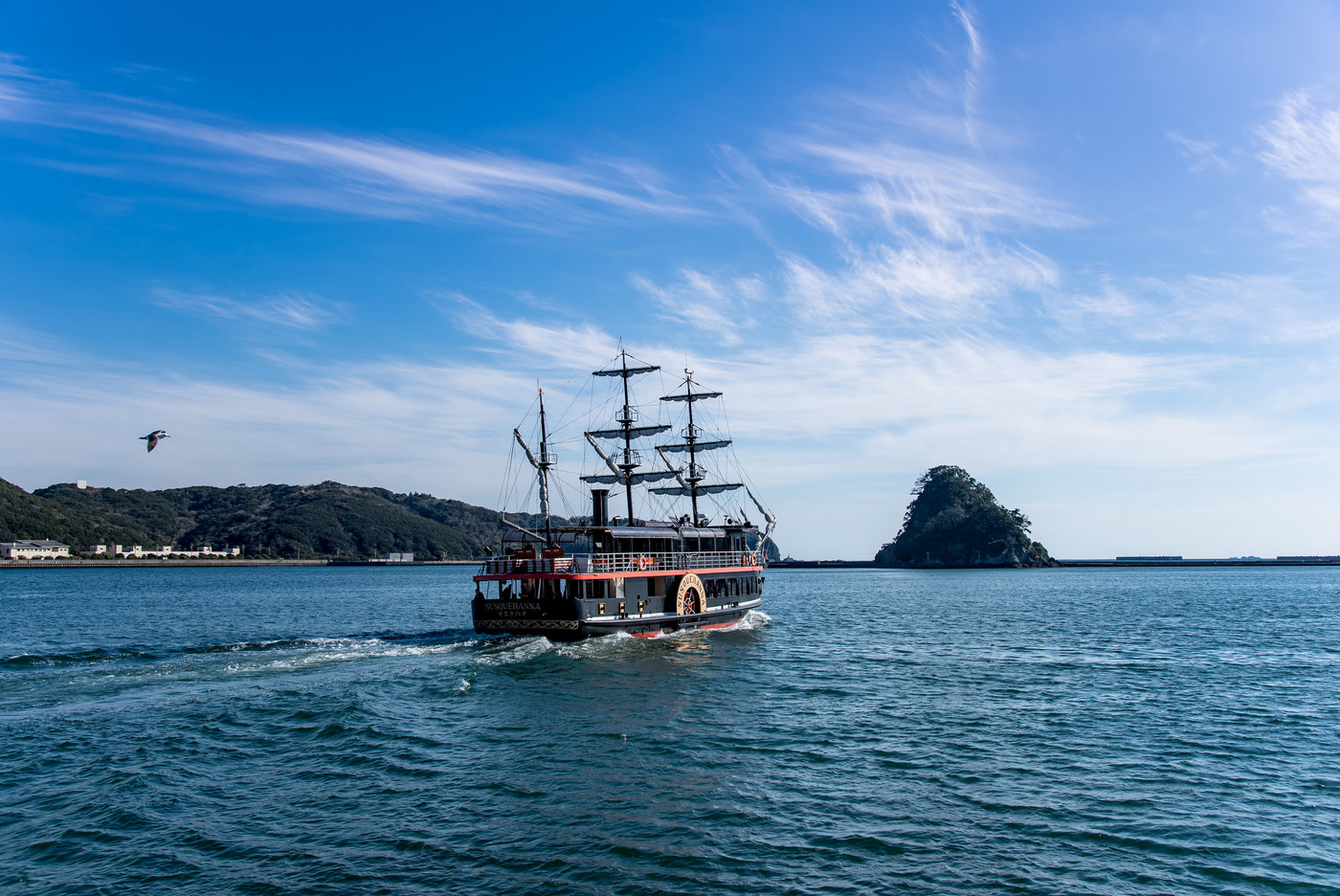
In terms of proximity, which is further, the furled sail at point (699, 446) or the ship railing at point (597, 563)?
the furled sail at point (699, 446)

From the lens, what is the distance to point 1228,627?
55.2 metres

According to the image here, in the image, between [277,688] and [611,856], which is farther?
[277,688]

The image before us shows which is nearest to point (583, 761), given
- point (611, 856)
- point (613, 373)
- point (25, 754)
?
point (611, 856)

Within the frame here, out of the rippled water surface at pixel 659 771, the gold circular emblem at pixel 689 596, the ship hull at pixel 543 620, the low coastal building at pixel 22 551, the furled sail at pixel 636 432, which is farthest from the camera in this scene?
the low coastal building at pixel 22 551

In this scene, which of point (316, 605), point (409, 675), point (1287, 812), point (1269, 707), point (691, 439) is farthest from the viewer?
point (316, 605)

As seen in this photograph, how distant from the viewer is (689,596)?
46094 mm

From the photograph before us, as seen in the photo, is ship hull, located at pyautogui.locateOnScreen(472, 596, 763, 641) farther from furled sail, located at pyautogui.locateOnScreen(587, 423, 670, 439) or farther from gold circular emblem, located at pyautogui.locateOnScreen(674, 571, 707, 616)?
furled sail, located at pyautogui.locateOnScreen(587, 423, 670, 439)

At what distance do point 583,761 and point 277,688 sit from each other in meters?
14.2

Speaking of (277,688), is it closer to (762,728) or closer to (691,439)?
(762,728)

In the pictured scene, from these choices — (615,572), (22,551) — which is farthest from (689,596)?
(22,551)

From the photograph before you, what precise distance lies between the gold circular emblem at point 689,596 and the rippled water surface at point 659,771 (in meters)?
5.97

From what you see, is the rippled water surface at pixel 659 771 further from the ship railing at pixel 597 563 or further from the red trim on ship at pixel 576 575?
the ship railing at pixel 597 563

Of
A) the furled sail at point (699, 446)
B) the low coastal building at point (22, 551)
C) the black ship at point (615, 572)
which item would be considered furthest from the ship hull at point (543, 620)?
the low coastal building at point (22, 551)

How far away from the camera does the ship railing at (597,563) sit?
38375mm
